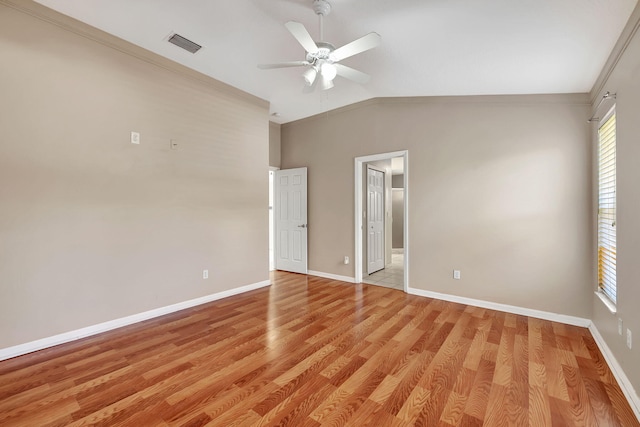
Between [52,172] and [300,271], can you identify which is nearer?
[52,172]

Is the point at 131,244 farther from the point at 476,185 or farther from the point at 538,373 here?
the point at 476,185

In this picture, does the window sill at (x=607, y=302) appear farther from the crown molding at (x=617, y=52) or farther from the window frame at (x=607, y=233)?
the crown molding at (x=617, y=52)

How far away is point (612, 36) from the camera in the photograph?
2227mm

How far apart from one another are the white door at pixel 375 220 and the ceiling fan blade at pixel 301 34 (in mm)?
3103

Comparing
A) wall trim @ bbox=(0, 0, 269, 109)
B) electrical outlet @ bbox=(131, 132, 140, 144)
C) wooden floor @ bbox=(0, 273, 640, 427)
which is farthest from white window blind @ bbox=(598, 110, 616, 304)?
electrical outlet @ bbox=(131, 132, 140, 144)

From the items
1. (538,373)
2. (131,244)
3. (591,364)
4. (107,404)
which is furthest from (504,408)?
(131,244)

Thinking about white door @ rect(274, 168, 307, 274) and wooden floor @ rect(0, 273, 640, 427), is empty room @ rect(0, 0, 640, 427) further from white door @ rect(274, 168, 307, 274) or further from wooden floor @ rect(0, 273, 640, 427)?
white door @ rect(274, 168, 307, 274)

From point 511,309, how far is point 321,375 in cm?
272

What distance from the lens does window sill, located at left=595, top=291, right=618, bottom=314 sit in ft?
7.77

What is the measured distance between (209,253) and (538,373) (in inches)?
145

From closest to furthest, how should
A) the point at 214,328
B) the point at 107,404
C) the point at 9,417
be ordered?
the point at 9,417 < the point at 107,404 < the point at 214,328

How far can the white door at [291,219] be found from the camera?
546 cm

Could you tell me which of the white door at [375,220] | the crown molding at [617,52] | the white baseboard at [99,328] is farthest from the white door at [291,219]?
the crown molding at [617,52]

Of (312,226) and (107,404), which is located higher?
(312,226)
